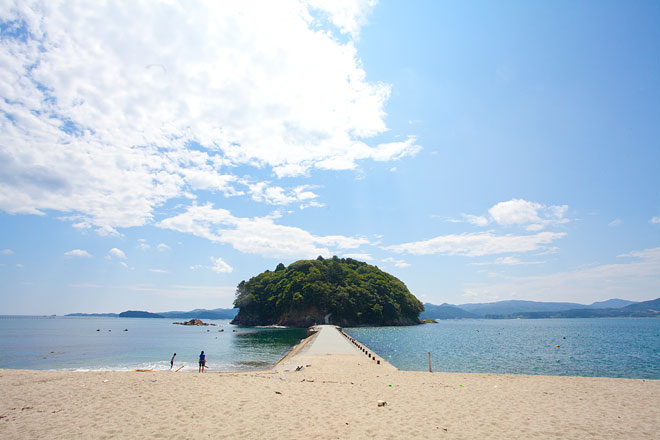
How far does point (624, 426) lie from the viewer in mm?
10344

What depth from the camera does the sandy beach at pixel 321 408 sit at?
949 cm

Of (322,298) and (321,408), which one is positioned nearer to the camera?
(321,408)

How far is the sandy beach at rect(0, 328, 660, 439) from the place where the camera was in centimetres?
949

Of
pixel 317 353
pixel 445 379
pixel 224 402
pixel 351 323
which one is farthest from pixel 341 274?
pixel 224 402

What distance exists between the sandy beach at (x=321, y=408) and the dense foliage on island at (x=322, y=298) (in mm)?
80547

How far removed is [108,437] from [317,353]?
2323cm

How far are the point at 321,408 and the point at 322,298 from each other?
87.3m

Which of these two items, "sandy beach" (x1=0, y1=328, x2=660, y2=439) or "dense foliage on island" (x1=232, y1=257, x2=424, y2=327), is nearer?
"sandy beach" (x1=0, y1=328, x2=660, y2=439)

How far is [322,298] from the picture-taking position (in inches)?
3844

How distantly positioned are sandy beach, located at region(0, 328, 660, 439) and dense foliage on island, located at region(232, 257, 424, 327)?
80547 millimetres

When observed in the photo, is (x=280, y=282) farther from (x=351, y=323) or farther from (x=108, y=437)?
(x=108, y=437)

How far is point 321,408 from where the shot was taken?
469 inches

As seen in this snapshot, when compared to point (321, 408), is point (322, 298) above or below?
above

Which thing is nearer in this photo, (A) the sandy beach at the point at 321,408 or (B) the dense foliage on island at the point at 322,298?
(A) the sandy beach at the point at 321,408
